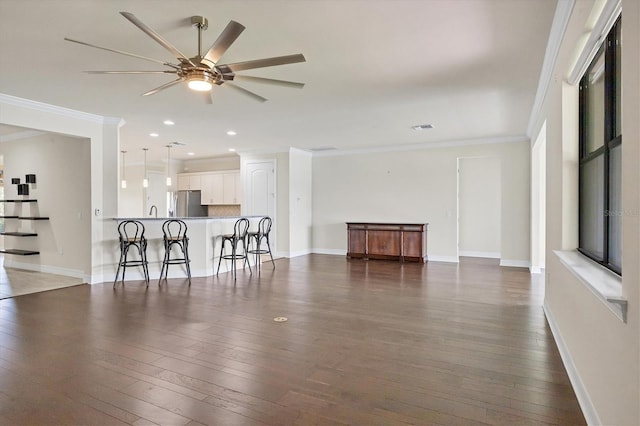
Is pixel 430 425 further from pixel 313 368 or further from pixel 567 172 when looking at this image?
pixel 567 172

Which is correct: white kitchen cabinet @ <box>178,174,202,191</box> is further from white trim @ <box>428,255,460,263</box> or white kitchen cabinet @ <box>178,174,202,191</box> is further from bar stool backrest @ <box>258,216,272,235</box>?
white trim @ <box>428,255,460,263</box>

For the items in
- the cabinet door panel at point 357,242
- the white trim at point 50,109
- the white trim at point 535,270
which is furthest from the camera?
the cabinet door panel at point 357,242

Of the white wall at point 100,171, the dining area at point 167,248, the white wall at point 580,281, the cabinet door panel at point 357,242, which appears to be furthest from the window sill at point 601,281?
the white wall at point 100,171

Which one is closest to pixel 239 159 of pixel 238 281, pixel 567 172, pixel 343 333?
pixel 238 281

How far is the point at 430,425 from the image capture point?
1993 mm

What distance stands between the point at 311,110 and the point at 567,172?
3.42 meters

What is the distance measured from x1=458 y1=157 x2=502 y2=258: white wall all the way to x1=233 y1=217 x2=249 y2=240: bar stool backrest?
5.06m

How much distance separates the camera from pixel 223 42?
99.6 inches

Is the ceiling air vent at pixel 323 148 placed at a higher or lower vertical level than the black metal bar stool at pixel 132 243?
higher

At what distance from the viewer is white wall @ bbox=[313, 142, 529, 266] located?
722 cm

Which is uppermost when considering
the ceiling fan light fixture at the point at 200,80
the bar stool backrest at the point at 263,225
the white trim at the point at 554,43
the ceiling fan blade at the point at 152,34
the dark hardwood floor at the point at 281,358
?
the white trim at the point at 554,43

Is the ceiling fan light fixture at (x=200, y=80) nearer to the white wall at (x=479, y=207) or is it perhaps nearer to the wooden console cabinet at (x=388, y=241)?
the wooden console cabinet at (x=388, y=241)

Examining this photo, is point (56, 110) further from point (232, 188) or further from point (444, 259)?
point (444, 259)

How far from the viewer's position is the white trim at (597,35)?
185 centimetres
